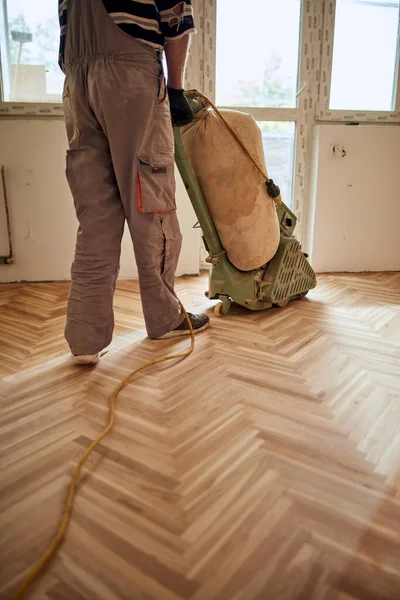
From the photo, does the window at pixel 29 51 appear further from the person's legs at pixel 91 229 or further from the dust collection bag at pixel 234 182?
the person's legs at pixel 91 229

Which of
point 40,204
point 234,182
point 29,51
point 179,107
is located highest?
point 29,51

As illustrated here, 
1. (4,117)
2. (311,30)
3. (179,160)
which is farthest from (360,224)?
(4,117)

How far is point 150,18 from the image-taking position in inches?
47.1

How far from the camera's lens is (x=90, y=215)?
1346 millimetres

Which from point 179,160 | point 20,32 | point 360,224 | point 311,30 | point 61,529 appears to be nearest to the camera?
point 61,529

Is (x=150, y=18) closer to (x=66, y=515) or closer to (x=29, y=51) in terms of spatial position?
(x=66, y=515)

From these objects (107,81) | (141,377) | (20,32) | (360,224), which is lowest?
(141,377)

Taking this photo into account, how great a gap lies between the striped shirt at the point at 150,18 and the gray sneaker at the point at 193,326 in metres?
0.96

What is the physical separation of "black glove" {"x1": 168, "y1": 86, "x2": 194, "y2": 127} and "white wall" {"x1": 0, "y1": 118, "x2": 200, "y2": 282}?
120 centimetres

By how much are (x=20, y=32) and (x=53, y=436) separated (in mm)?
2608

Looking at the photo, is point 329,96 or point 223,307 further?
point 329,96

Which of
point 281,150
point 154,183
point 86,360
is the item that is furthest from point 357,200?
point 86,360

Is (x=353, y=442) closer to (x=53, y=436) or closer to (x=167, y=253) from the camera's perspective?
(x=53, y=436)

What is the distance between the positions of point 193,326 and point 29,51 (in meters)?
2.10
